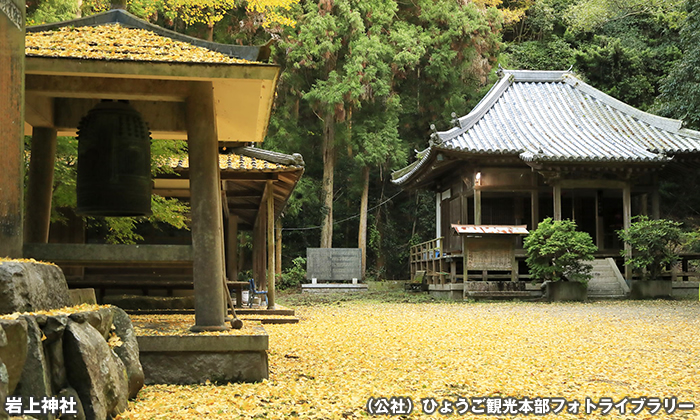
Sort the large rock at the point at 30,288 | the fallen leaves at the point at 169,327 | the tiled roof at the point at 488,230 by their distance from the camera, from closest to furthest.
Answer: the large rock at the point at 30,288, the fallen leaves at the point at 169,327, the tiled roof at the point at 488,230

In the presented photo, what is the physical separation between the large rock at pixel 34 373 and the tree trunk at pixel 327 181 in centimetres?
2303

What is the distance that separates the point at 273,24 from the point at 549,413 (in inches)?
804

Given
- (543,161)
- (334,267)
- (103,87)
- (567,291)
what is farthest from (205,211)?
(334,267)

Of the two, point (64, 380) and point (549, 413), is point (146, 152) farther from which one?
point (549, 413)

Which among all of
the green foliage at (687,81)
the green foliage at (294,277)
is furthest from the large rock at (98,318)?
the green foliage at (294,277)

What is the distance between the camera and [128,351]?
14.0 ft

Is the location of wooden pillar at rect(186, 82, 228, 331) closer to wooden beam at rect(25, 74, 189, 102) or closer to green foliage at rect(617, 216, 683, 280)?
wooden beam at rect(25, 74, 189, 102)

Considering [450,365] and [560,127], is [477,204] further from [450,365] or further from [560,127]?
[450,365]

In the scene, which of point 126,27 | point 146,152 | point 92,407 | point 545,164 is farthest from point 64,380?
point 545,164

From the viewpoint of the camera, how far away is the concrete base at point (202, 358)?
4941 mm

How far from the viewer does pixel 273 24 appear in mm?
22812

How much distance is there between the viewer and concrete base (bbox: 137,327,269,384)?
16.2 ft

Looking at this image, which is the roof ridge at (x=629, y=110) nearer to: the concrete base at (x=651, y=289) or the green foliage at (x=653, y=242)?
the green foliage at (x=653, y=242)

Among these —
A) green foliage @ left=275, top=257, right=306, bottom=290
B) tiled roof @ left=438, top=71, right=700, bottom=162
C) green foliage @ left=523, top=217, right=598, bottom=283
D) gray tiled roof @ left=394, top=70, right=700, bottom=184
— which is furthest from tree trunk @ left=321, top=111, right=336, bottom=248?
green foliage @ left=523, top=217, right=598, bottom=283
